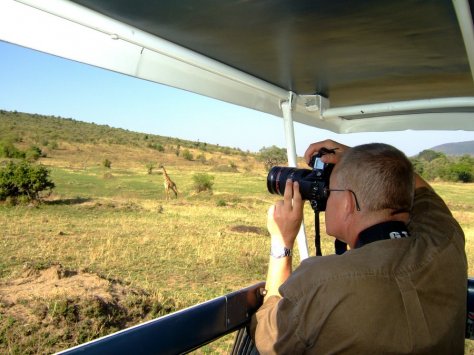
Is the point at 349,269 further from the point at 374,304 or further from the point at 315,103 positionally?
the point at 315,103

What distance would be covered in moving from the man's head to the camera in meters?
0.12

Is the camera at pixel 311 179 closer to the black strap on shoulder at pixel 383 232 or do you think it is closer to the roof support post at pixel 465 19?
the black strap on shoulder at pixel 383 232

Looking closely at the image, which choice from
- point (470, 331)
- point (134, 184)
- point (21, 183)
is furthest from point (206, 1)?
point (134, 184)

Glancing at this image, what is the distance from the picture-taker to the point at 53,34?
1059 millimetres

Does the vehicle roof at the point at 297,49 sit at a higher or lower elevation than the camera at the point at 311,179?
higher

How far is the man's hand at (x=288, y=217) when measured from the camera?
3.98ft

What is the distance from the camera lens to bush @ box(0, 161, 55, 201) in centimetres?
1766

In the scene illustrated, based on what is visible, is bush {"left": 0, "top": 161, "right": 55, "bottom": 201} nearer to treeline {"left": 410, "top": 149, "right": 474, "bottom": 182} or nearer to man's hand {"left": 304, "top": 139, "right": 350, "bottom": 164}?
man's hand {"left": 304, "top": 139, "right": 350, "bottom": 164}

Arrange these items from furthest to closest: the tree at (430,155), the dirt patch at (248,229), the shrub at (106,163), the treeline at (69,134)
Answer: the tree at (430,155) < the treeline at (69,134) < the shrub at (106,163) < the dirt patch at (248,229)

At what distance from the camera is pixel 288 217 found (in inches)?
47.7

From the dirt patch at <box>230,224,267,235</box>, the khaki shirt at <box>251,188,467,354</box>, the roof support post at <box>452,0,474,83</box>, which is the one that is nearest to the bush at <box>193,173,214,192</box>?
the dirt patch at <box>230,224,267,235</box>

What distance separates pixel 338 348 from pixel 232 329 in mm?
433

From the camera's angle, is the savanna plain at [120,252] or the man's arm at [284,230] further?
the savanna plain at [120,252]

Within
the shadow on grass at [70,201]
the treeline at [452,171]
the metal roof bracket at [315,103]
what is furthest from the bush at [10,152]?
the metal roof bracket at [315,103]
